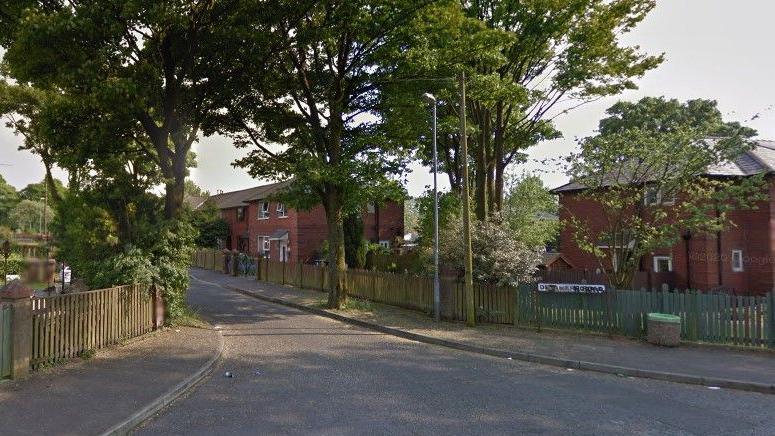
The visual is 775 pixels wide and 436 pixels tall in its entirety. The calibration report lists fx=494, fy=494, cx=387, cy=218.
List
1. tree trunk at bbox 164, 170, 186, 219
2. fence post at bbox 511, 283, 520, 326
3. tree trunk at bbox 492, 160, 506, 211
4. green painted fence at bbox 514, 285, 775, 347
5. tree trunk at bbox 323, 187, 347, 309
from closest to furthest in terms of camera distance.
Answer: green painted fence at bbox 514, 285, 775, 347 < tree trunk at bbox 164, 170, 186, 219 < fence post at bbox 511, 283, 520, 326 < tree trunk at bbox 323, 187, 347, 309 < tree trunk at bbox 492, 160, 506, 211

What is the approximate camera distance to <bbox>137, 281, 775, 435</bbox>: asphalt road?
6207mm

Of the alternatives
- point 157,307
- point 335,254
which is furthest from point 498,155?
point 157,307

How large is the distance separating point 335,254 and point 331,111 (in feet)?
16.0

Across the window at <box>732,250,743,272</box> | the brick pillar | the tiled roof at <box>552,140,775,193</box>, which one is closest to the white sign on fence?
the tiled roof at <box>552,140,775,193</box>

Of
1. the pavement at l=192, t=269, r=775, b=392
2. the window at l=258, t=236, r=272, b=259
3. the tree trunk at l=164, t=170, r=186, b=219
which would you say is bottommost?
the pavement at l=192, t=269, r=775, b=392

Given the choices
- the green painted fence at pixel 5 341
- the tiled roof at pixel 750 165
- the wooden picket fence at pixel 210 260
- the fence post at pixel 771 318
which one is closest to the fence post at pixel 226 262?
the wooden picket fence at pixel 210 260

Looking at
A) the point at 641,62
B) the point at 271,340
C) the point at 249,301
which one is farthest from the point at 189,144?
the point at 641,62

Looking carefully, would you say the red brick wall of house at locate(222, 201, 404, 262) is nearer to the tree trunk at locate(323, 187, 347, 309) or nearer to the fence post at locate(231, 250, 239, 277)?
the fence post at locate(231, 250, 239, 277)

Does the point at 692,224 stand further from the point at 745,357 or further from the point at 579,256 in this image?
the point at 579,256

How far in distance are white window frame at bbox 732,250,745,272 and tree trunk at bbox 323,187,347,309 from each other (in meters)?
17.2

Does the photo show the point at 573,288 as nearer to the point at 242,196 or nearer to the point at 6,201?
the point at 242,196

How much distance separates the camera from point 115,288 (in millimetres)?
10438

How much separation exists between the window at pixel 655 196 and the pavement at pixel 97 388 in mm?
12891

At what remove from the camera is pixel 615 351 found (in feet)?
35.4
